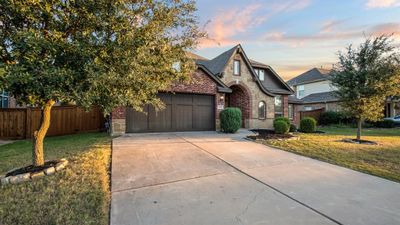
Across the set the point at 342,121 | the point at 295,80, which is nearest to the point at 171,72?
the point at 342,121

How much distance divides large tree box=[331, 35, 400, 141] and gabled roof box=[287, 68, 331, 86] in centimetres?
1942

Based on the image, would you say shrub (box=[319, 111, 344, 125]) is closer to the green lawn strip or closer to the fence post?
the green lawn strip

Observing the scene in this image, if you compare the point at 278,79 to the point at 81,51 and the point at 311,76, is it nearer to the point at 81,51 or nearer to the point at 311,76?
the point at 311,76

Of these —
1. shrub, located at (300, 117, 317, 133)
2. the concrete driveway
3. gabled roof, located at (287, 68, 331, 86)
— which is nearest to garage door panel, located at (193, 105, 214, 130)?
shrub, located at (300, 117, 317, 133)

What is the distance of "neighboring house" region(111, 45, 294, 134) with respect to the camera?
11922 millimetres

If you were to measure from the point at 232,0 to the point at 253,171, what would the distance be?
315 inches

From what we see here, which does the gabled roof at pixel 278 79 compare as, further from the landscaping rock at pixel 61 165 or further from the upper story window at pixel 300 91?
the landscaping rock at pixel 61 165

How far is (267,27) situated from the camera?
1243 cm

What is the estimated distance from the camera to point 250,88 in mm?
16422

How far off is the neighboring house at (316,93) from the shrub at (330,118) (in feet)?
5.55

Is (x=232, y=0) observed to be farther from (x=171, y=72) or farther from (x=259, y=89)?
(x=259, y=89)

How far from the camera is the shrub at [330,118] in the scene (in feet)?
73.4

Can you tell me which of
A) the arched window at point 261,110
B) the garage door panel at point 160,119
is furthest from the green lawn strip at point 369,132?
the garage door panel at point 160,119

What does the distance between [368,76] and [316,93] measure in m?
20.9
